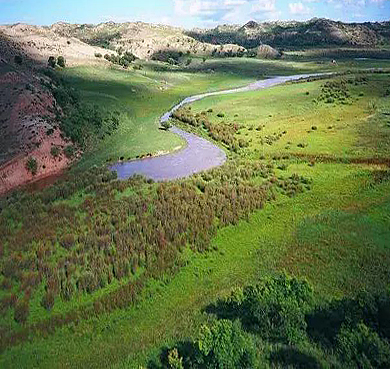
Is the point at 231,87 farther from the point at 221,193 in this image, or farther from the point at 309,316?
the point at 309,316

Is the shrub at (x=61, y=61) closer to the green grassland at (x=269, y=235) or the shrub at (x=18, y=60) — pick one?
the shrub at (x=18, y=60)

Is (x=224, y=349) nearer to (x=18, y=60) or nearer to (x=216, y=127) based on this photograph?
(x=216, y=127)

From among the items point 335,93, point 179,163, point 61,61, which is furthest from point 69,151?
point 61,61

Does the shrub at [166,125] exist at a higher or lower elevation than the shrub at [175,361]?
lower

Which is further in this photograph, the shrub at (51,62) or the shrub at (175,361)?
the shrub at (51,62)

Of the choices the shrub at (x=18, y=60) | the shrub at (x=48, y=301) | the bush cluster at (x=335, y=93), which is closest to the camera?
the shrub at (x=48, y=301)

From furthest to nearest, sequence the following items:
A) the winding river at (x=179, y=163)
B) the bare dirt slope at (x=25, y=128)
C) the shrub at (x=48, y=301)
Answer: the bare dirt slope at (x=25, y=128) → the winding river at (x=179, y=163) → the shrub at (x=48, y=301)

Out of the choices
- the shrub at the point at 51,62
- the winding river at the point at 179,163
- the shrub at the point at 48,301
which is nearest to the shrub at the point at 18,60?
the shrub at the point at 51,62

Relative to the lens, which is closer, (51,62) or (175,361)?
(175,361)
